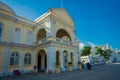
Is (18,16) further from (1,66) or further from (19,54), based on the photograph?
(1,66)

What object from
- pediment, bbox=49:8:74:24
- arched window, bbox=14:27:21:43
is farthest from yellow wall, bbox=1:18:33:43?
pediment, bbox=49:8:74:24

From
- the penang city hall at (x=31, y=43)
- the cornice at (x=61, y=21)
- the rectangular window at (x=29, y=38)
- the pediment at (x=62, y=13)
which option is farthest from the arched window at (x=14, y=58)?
the pediment at (x=62, y=13)

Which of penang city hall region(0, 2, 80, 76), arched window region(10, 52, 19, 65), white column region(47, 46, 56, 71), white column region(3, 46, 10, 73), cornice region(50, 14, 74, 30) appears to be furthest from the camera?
cornice region(50, 14, 74, 30)

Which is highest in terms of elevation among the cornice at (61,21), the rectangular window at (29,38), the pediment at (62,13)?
the pediment at (62,13)

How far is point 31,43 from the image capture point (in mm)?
22266

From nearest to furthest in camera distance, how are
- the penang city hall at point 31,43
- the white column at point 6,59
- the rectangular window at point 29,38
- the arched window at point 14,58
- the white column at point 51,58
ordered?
the white column at point 6,59
the penang city hall at point 31,43
the white column at point 51,58
the arched window at point 14,58
the rectangular window at point 29,38

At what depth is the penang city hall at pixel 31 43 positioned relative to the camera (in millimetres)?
17688

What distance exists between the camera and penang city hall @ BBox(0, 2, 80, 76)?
1769 cm

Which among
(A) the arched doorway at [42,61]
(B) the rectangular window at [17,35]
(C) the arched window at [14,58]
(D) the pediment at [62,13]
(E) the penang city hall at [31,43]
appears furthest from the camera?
(A) the arched doorway at [42,61]

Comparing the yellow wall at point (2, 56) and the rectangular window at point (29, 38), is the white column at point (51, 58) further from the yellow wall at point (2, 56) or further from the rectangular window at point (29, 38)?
the yellow wall at point (2, 56)

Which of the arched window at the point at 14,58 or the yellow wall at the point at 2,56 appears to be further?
the arched window at the point at 14,58

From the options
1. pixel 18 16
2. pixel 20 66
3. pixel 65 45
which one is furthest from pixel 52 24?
pixel 20 66

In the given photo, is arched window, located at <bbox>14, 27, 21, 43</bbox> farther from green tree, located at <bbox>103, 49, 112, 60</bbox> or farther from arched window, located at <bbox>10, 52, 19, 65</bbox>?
green tree, located at <bbox>103, 49, 112, 60</bbox>

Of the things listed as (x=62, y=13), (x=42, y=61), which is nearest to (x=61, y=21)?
(x=62, y=13)
